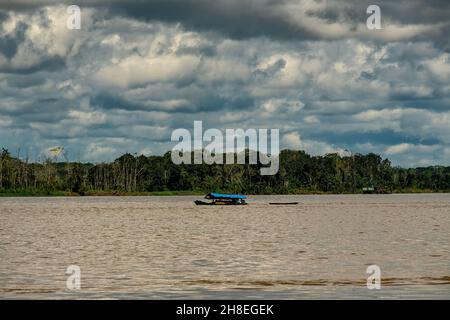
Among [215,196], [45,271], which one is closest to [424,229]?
[45,271]

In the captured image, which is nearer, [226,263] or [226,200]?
[226,263]

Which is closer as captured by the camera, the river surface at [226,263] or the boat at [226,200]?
the river surface at [226,263]

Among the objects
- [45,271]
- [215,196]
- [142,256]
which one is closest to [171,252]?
[142,256]

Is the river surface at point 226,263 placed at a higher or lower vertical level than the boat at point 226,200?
lower

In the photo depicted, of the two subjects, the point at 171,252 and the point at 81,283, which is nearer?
the point at 81,283

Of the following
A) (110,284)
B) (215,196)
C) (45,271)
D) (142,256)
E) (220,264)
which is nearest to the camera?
(110,284)

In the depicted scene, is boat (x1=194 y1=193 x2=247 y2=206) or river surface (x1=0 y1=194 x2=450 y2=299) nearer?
river surface (x1=0 y1=194 x2=450 y2=299)

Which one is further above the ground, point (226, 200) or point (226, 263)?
point (226, 200)

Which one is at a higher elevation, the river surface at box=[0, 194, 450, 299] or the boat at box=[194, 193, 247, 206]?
the boat at box=[194, 193, 247, 206]
